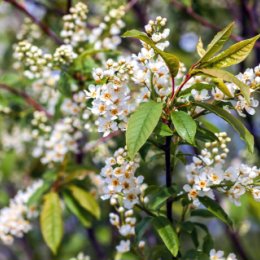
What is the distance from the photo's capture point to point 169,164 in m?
1.76

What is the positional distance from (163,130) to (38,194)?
4.18 ft

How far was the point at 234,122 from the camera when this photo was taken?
1611 millimetres

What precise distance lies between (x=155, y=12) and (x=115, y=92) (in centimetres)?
297

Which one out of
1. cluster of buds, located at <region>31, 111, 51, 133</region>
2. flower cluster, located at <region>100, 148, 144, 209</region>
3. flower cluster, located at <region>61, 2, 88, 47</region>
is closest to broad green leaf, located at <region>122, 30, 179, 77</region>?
flower cluster, located at <region>100, 148, 144, 209</region>

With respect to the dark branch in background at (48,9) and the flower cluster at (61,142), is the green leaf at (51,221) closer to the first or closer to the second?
the flower cluster at (61,142)

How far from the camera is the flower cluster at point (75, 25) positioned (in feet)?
8.36

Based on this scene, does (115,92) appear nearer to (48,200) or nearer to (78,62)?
(78,62)

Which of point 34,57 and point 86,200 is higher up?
point 34,57

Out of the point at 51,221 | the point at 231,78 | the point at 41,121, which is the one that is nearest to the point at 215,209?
the point at 231,78

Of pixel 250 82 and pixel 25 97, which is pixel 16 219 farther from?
pixel 250 82

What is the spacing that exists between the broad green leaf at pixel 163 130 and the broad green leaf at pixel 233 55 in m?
0.22

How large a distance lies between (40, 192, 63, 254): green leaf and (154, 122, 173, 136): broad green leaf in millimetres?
1154

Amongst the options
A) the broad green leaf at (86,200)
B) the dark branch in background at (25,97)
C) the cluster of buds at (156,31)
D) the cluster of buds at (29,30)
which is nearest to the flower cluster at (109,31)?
the cluster of buds at (29,30)

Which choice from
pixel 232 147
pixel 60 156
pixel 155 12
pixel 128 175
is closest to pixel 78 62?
pixel 60 156
